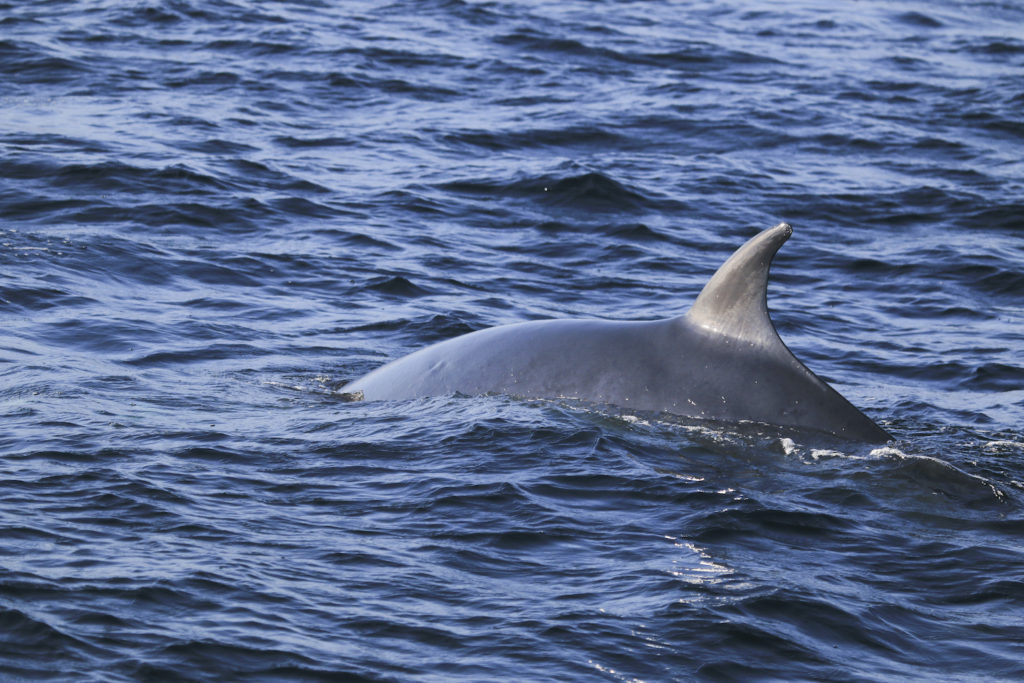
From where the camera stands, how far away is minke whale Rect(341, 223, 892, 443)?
899 cm

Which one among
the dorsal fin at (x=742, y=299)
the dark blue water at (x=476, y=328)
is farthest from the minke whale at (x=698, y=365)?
the dark blue water at (x=476, y=328)

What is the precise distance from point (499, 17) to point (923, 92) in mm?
9265

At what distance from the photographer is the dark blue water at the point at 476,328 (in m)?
7.00

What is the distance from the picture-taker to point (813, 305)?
16234mm

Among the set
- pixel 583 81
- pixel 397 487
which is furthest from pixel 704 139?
pixel 397 487

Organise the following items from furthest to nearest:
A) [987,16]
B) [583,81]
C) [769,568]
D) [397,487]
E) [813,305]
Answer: [987,16] → [583,81] → [813,305] → [397,487] → [769,568]

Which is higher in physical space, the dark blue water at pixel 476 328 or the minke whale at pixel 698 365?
the minke whale at pixel 698 365

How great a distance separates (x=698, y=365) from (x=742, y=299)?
55 centimetres

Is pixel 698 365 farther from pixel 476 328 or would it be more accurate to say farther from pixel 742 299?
pixel 476 328

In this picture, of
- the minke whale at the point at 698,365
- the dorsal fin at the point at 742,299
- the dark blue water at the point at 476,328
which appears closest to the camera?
the dark blue water at the point at 476,328

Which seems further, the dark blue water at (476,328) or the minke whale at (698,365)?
the minke whale at (698,365)

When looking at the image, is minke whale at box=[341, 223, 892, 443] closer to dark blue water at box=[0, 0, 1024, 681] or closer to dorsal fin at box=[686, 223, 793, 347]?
dorsal fin at box=[686, 223, 793, 347]

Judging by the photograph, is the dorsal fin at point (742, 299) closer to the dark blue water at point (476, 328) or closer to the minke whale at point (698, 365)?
the minke whale at point (698, 365)

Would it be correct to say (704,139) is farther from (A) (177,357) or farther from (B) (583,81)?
(A) (177,357)
